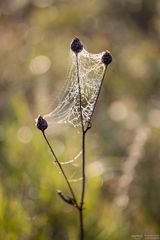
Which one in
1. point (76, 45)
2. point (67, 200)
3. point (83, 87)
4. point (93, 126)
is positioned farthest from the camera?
point (93, 126)

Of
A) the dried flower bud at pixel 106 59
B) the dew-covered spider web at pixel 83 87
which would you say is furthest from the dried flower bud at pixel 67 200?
the dried flower bud at pixel 106 59

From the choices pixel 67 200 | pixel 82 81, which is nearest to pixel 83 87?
pixel 82 81

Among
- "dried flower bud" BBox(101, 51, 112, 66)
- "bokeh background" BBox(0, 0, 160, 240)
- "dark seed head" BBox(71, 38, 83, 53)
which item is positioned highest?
"dark seed head" BBox(71, 38, 83, 53)

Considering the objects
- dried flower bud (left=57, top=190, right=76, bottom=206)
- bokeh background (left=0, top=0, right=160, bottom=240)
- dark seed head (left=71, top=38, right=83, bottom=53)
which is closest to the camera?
dark seed head (left=71, top=38, right=83, bottom=53)

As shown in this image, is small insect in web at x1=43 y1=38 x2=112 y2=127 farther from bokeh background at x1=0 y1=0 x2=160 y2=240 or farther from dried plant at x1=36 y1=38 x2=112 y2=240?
bokeh background at x1=0 y1=0 x2=160 y2=240

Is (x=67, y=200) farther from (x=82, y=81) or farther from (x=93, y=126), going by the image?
(x=93, y=126)

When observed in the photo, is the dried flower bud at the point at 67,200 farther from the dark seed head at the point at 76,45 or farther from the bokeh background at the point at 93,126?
the bokeh background at the point at 93,126

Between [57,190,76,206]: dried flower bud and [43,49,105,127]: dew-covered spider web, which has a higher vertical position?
[43,49,105,127]: dew-covered spider web

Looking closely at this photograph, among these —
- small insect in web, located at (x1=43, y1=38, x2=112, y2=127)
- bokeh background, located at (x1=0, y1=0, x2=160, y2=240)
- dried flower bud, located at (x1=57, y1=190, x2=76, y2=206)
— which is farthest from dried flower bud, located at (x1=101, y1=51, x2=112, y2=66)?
bokeh background, located at (x1=0, y1=0, x2=160, y2=240)
